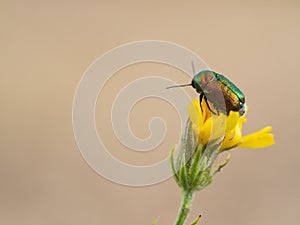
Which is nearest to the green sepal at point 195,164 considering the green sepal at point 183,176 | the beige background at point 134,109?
the green sepal at point 183,176

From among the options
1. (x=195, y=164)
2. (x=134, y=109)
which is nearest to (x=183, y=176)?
(x=195, y=164)

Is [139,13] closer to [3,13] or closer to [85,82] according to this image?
[3,13]

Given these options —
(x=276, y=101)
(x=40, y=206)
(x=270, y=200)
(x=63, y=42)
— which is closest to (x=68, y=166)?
(x=40, y=206)

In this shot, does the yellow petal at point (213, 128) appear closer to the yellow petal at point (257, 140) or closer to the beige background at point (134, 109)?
the yellow petal at point (257, 140)

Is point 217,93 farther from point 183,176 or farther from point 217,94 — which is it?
point 183,176

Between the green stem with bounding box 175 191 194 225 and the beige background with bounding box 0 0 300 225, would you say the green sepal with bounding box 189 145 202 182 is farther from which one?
the beige background with bounding box 0 0 300 225

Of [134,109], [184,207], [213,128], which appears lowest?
[184,207]
